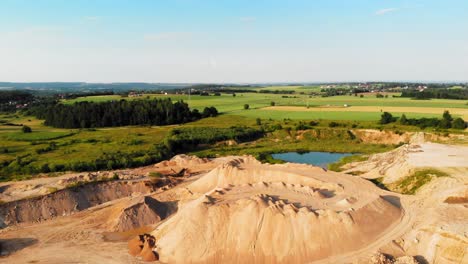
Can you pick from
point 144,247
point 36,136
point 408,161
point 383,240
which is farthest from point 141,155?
point 383,240

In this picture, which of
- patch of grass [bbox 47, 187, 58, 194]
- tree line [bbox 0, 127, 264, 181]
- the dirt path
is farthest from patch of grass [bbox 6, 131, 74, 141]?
the dirt path

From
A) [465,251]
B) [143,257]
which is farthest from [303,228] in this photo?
[143,257]

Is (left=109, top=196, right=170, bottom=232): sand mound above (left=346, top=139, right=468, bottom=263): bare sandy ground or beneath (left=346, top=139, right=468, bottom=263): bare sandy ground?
beneath

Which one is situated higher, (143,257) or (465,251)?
(465,251)

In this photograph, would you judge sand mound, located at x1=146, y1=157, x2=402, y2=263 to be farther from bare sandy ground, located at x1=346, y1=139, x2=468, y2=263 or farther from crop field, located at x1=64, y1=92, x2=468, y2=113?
crop field, located at x1=64, y1=92, x2=468, y2=113

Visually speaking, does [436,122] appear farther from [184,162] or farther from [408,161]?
[184,162]

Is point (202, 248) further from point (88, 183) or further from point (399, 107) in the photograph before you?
point (399, 107)

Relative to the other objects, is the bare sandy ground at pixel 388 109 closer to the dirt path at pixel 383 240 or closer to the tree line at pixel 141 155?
the tree line at pixel 141 155
